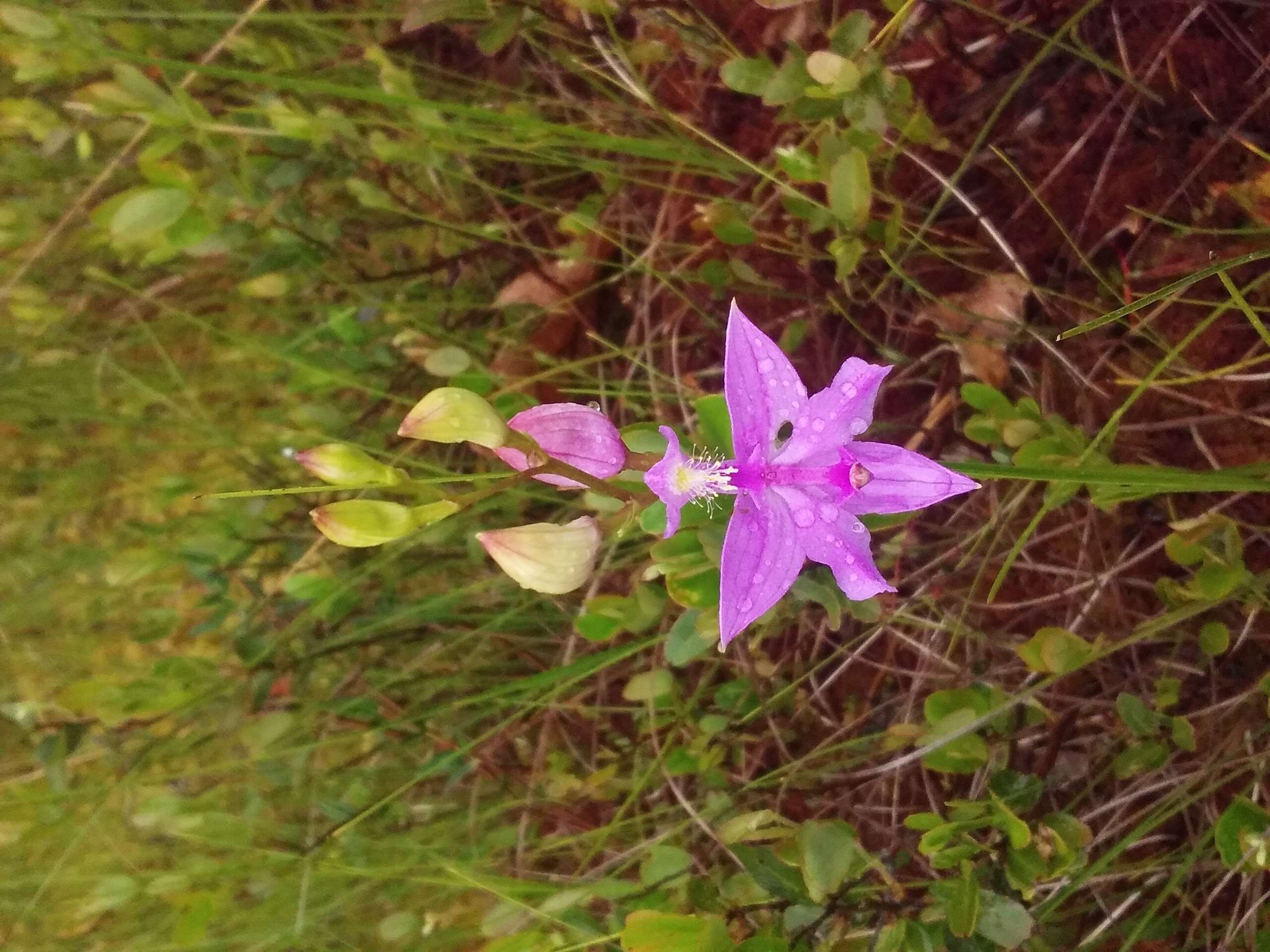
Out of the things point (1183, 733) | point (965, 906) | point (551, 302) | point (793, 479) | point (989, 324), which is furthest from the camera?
point (551, 302)

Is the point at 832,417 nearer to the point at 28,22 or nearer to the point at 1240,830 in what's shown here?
the point at 1240,830

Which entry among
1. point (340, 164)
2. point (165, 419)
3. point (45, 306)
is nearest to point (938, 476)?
point (340, 164)

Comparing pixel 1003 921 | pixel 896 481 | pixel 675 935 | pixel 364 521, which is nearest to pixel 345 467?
pixel 364 521

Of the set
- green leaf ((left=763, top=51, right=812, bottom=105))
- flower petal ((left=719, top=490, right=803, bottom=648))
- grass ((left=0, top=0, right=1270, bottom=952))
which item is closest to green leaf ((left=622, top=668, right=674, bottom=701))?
grass ((left=0, top=0, right=1270, bottom=952))

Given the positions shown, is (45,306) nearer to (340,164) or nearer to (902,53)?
(340,164)

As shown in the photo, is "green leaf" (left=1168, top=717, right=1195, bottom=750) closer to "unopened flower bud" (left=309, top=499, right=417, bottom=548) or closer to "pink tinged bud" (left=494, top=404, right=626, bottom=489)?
"pink tinged bud" (left=494, top=404, right=626, bottom=489)

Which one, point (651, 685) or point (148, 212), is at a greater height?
point (148, 212)
